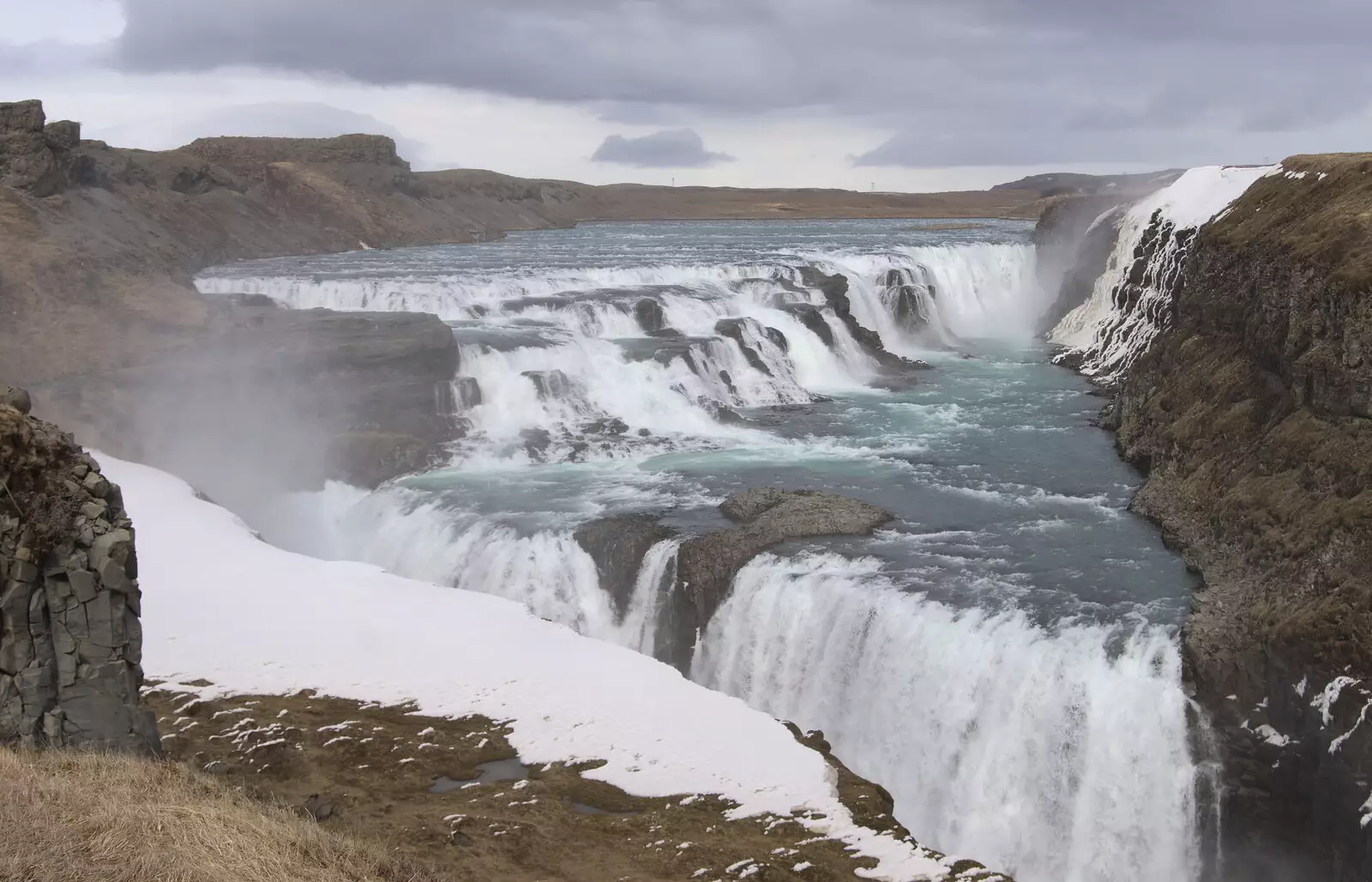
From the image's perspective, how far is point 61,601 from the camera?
9.91 metres

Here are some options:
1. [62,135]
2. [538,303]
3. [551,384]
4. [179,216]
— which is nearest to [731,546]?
[551,384]

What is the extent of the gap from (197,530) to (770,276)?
26.1m

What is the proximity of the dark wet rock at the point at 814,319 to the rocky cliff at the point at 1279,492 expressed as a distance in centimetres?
1129

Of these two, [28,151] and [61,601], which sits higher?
[28,151]

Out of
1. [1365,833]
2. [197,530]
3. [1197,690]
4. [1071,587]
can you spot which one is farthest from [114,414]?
[1365,833]

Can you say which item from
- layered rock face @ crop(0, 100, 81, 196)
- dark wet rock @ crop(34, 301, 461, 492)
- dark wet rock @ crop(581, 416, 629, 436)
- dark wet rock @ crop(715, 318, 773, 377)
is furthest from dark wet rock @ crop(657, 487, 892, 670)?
layered rock face @ crop(0, 100, 81, 196)

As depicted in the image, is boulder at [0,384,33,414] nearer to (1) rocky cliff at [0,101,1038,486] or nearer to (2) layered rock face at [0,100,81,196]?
(1) rocky cliff at [0,101,1038,486]

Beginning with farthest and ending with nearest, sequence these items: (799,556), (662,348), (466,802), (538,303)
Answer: (538,303), (662,348), (799,556), (466,802)

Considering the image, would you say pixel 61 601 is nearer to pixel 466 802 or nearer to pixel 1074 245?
pixel 466 802

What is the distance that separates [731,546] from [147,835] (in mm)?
11784

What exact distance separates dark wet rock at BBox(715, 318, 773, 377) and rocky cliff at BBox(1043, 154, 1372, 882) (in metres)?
9.88

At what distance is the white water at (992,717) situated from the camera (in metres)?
13.5

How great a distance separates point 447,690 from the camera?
44.5 feet

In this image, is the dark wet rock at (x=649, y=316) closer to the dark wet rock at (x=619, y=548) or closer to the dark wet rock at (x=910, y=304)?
the dark wet rock at (x=910, y=304)
